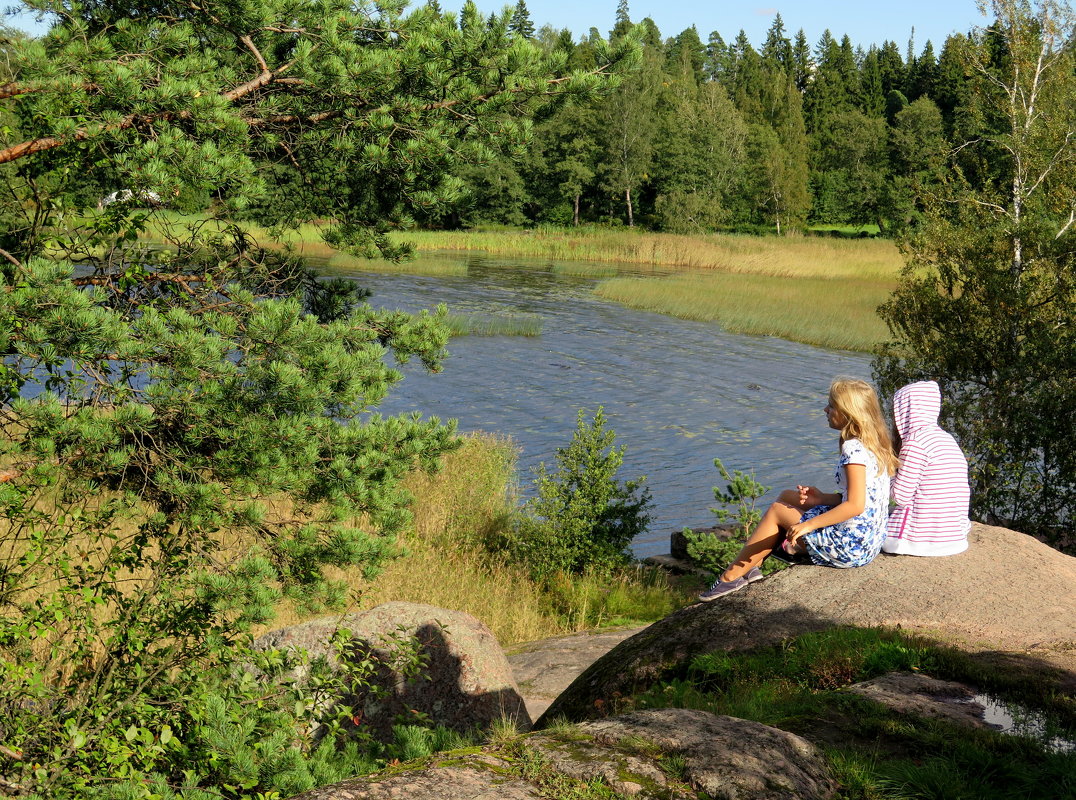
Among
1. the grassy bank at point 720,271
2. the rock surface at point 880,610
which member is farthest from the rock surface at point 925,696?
the grassy bank at point 720,271

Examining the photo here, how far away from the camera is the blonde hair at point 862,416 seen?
6207mm

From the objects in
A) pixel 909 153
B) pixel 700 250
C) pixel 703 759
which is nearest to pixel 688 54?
pixel 909 153

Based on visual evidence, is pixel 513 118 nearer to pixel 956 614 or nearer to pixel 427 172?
pixel 427 172

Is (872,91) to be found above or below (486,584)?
above

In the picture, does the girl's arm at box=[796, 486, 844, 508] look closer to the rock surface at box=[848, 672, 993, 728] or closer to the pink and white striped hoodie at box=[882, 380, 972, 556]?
the pink and white striped hoodie at box=[882, 380, 972, 556]

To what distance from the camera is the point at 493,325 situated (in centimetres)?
2875

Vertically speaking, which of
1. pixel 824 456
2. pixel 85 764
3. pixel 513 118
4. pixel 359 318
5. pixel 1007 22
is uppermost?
pixel 1007 22

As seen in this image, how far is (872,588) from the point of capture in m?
6.22

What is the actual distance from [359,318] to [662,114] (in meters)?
70.8

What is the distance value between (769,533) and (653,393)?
15674mm

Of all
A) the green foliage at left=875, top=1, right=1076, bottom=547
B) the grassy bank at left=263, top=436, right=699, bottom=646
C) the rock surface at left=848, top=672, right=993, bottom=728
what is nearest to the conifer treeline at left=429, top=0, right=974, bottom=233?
the green foliage at left=875, top=1, right=1076, bottom=547

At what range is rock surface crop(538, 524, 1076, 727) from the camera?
18.6ft

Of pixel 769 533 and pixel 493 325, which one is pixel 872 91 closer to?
pixel 493 325

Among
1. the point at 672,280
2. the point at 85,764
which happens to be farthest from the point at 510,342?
the point at 85,764
